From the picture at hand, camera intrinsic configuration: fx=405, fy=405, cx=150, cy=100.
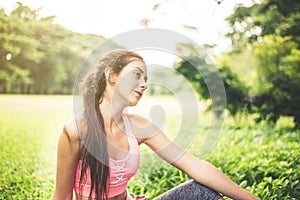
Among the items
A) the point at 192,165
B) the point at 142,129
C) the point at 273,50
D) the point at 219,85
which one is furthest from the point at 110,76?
the point at 273,50

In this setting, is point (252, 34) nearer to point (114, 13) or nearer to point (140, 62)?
point (114, 13)

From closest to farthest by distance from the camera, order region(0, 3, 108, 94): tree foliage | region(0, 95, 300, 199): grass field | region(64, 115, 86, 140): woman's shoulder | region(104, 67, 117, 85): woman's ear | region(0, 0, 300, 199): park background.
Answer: region(64, 115, 86, 140): woman's shoulder < region(104, 67, 117, 85): woman's ear < region(0, 95, 300, 199): grass field < region(0, 0, 300, 199): park background < region(0, 3, 108, 94): tree foliage

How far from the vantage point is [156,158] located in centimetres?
266

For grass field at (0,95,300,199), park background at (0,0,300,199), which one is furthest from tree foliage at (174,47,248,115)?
grass field at (0,95,300,199)

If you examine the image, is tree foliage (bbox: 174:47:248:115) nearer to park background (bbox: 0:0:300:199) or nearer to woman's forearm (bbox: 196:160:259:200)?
park background (bbox: 0:0:300:199)

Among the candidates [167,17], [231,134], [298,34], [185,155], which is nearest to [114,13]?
[167,17]

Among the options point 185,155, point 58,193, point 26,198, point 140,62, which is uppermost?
point 140,62

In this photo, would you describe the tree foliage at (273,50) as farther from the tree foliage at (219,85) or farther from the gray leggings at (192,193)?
the gray leggings at (192,193)

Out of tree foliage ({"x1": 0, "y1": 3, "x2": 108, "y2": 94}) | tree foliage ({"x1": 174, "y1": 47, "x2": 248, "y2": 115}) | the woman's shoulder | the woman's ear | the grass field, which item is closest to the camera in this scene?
the woman's shoulder

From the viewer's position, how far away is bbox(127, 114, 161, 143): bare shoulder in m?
1.48

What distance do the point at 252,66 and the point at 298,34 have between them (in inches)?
28.9

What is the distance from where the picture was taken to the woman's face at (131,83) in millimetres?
1453

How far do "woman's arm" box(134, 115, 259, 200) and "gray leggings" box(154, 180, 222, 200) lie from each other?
0.02 metres

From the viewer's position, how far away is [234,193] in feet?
4.64
